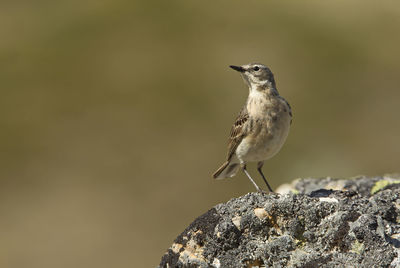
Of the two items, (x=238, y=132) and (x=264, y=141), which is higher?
(x=238, y=132)

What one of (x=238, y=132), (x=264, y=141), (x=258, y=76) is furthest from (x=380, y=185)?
(x=258, y=76)

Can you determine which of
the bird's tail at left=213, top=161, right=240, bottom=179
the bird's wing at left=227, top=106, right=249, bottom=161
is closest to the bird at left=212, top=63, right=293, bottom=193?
the bird's wing at left=227, top=106, right=249, bottom=161

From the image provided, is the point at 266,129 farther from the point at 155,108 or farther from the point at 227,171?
the point at 155,108

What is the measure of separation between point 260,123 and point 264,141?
0.29 metres

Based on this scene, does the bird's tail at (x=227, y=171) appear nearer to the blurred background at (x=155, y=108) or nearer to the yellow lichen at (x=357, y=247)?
the yellow lichen at (x=357, y=247)

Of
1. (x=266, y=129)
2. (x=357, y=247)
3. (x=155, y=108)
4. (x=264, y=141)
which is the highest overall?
(x=155, y=108)

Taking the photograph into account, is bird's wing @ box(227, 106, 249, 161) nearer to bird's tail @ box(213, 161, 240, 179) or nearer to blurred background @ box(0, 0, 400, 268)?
bird's tail @ box(213, 161, 240, 179)

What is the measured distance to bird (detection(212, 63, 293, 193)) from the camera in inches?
369

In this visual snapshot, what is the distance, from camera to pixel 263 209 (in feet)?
20.4

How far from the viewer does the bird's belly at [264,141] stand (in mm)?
9336

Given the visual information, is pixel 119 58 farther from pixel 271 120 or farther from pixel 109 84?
pixel 271 120

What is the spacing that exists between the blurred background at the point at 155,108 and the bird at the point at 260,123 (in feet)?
35.0

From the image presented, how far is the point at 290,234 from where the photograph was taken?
A: 6.02m

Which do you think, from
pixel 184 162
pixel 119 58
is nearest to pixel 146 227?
pixel 184 162
